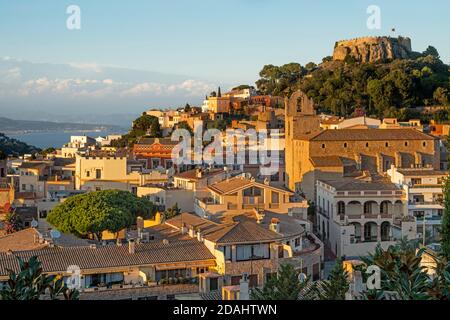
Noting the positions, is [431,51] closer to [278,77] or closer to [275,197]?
[278,77]

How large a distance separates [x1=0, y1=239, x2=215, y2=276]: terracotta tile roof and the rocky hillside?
52.6m

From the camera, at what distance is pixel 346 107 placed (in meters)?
54.5

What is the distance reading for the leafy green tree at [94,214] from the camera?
2311cm

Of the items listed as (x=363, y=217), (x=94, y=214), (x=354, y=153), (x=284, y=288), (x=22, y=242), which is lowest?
(x=363, y=217)

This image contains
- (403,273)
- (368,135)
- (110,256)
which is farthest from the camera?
(368,135)

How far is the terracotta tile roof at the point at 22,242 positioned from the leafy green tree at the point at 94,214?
80.6 inches

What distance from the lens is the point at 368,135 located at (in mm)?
33438

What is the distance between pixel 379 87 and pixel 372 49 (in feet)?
59.4

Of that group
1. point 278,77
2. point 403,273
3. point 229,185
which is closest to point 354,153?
point 229,185

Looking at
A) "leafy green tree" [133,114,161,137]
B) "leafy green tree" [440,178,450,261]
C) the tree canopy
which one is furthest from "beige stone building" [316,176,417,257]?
"leafy green tree" [133,114,161,137]

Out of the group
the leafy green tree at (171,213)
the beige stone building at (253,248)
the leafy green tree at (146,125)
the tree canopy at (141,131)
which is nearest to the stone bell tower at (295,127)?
the leafy green tree at (171,213)

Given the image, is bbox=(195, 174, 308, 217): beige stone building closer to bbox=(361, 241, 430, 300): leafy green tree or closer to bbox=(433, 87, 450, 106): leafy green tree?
bbox=(361, 241, 430, 300): leafy green tree
